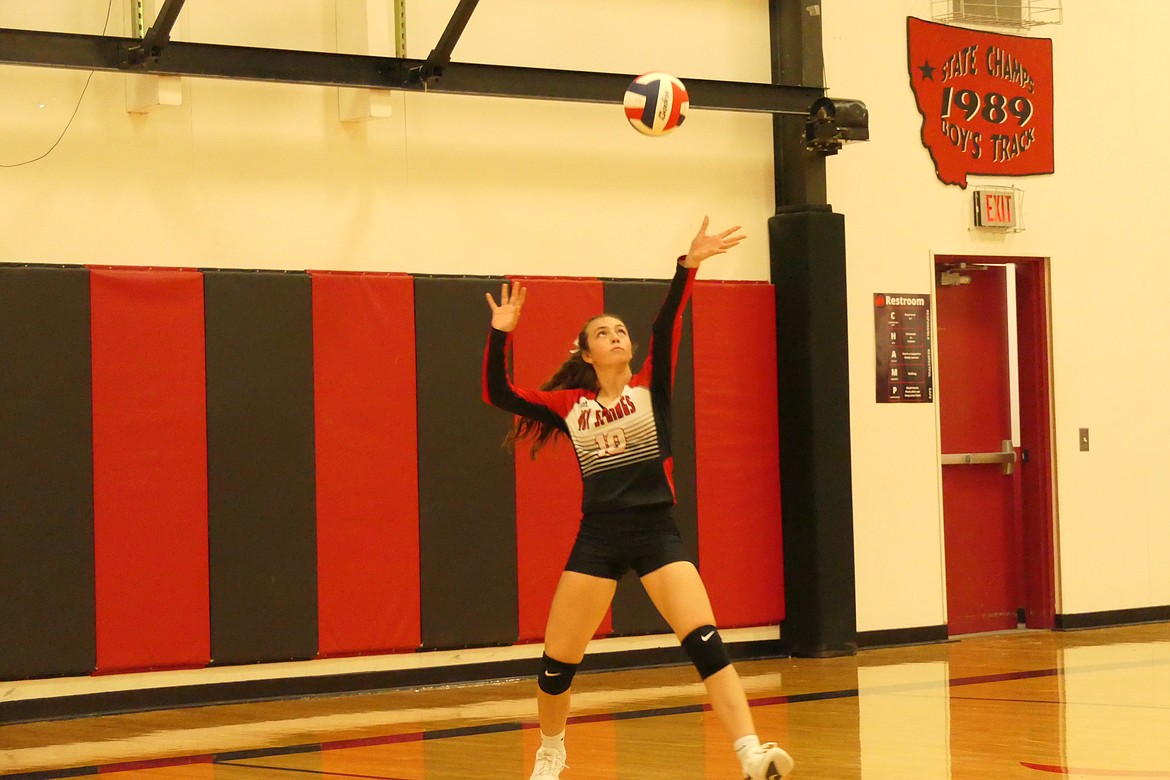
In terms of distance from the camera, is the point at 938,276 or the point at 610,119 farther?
the point at 938,276

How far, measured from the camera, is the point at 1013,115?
39.9ft

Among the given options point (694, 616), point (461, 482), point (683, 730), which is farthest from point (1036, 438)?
point (694, 616)

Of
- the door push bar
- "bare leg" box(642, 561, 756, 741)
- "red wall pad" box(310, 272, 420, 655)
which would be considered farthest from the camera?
the door push bar

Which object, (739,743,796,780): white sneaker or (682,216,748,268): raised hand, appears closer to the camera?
(739,743,796,780): white sneaker

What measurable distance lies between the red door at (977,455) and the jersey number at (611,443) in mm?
6319

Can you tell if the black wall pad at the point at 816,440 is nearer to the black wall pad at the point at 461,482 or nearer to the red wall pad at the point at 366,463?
the black wall pad at the point at 461,482

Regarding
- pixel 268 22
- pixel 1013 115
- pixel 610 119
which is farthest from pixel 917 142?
pixel 268 22

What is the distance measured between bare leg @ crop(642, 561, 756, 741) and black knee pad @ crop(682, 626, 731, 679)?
0.09 feet

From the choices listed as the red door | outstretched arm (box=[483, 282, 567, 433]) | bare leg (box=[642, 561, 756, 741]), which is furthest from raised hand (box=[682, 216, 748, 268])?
the red door

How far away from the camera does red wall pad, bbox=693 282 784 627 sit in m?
10.9

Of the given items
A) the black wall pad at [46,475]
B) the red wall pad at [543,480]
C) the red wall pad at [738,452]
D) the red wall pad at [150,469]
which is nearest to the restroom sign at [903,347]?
the red wall pad at [738,452]

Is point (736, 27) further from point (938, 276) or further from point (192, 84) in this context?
point (192, 84)

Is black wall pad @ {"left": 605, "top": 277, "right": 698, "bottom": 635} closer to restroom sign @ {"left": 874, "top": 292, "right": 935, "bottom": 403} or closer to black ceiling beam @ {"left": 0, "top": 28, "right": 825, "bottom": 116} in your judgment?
black ceiling beam @ {"left": 0, "top": 28, "right": 825, "bottom": 116}

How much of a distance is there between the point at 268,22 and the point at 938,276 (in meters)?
5.56
